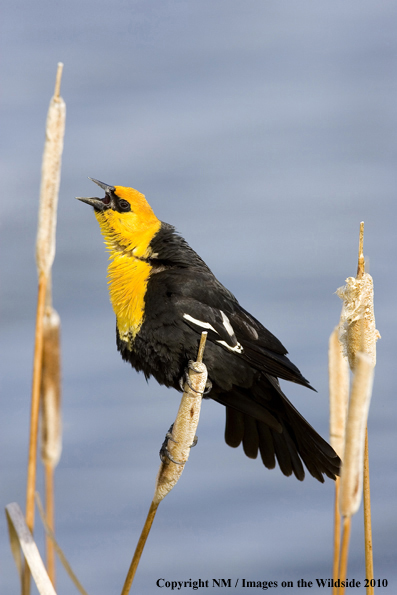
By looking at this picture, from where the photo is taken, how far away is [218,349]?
2.38 meters

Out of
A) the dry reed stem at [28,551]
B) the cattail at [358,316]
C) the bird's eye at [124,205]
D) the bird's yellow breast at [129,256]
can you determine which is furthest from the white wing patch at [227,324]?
the dry reed stem at [28,551]

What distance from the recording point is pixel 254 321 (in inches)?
100

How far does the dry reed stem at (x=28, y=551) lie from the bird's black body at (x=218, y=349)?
43.0 inches

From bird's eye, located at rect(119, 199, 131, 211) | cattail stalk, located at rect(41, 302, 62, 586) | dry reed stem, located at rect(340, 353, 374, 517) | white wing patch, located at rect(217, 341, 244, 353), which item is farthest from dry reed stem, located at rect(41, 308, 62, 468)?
bird's eye, located at rect(119, 199, 131, 211)

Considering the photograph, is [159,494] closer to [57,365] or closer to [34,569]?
[34,569]

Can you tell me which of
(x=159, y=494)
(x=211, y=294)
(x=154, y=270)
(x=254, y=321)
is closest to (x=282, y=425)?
(x=254, y=321)

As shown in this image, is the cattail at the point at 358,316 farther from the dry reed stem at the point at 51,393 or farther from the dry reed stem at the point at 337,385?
the dry reed stem at the point at 51,393

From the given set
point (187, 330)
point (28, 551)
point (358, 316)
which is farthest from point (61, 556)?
point (187, 330)

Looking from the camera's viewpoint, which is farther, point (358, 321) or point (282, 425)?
point (282, 425)

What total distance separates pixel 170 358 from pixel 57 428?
1169 millimetres

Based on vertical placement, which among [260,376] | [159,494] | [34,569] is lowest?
[34,569]

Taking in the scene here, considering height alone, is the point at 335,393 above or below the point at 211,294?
below

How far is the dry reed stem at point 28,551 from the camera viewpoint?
4.03ft

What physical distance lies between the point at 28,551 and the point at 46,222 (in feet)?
2.03
